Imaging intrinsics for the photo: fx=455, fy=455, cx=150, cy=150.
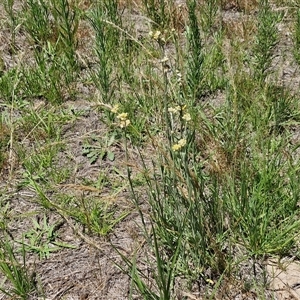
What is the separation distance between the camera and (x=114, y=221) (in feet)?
7.48

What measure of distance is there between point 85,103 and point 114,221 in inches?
45.2

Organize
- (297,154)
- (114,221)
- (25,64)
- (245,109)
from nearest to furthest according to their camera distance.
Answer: (114,221), (297,154), (245,109), (25,64)

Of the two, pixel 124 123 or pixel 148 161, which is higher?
pixel 124 123

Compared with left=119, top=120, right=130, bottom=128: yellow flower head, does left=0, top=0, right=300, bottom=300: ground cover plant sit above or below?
below

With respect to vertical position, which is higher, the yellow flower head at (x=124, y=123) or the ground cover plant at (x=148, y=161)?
the yellow flower head at (x=124, y=123)

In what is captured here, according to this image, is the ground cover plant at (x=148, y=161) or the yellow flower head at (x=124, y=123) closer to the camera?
the yellow flower head at (x=124, y=123)

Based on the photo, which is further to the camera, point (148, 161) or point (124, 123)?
point (148, 161)

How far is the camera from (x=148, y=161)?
104 inches

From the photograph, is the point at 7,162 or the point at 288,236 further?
the point at 7,162

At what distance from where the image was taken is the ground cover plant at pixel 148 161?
1.95 m

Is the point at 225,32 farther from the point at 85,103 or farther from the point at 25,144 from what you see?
the point at 25,144

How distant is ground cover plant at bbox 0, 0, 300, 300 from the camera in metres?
1.95

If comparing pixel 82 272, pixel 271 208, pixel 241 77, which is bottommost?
pixel 82 272

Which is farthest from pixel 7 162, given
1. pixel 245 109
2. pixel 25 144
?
pixel 245 109
